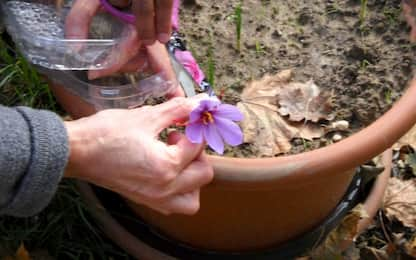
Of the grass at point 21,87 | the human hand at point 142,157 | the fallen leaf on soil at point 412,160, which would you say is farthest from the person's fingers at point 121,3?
the fallen leaf on soil at point 412,160

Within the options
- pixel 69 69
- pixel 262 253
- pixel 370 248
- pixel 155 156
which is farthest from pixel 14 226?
pixel 370 248

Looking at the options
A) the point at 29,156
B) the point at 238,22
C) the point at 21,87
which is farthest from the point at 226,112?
the point at 21,87

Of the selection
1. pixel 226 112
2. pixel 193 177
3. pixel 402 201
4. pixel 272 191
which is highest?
pixel 226 112

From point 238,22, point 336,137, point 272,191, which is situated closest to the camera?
point 272,191

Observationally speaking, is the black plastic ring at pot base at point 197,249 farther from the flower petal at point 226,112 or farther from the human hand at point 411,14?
the flower petal at point 226,112

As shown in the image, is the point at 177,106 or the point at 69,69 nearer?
the point at 177,106

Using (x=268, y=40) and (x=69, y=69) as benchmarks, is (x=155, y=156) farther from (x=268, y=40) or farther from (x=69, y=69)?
(x=268, y=40)

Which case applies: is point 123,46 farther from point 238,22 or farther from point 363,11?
point 363,11
